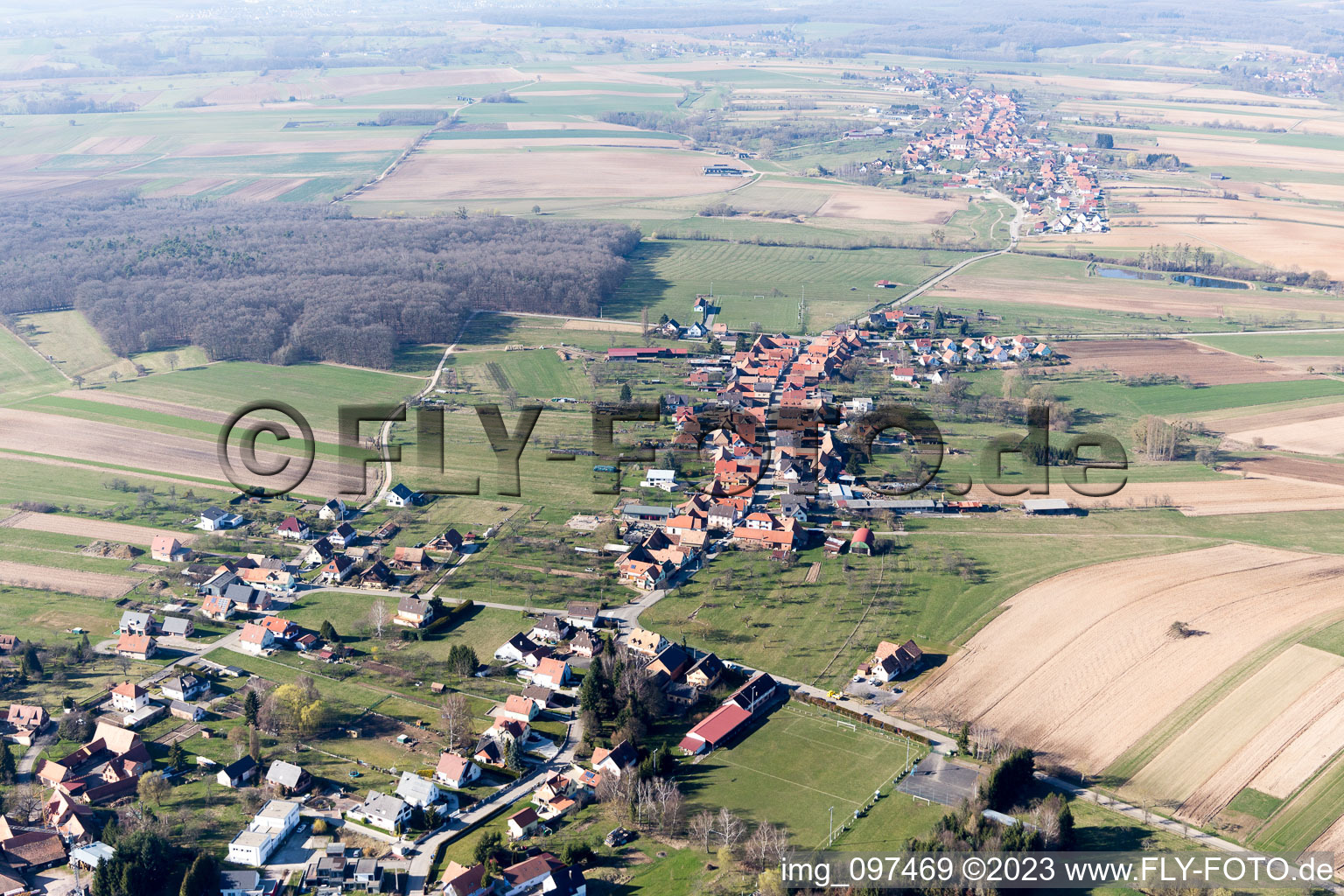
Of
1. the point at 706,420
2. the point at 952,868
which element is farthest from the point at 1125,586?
the point at 706,420

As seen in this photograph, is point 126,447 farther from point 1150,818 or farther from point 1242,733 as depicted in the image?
point 1242,733

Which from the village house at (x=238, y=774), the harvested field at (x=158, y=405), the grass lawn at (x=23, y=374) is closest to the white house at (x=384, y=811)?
the village house at (x=238, y=774)

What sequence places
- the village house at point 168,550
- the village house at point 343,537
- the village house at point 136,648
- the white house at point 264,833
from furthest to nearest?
the village house at point 343,537 → the village house at point 168,550 → the village house at point 136,648 → the white house at point 264,833

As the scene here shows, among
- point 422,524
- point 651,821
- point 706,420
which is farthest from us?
point 706,420

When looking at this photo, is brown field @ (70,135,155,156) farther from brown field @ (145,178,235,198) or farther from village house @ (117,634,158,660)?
village house @ (117,634,158,660)

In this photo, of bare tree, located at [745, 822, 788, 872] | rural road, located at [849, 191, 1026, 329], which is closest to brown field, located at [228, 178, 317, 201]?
rural road, located at [849, 191, 1026, 329]

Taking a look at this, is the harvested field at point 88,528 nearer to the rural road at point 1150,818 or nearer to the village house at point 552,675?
the village house at point 552,675

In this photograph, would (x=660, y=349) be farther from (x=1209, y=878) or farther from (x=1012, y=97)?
(x=1012, y=97)
